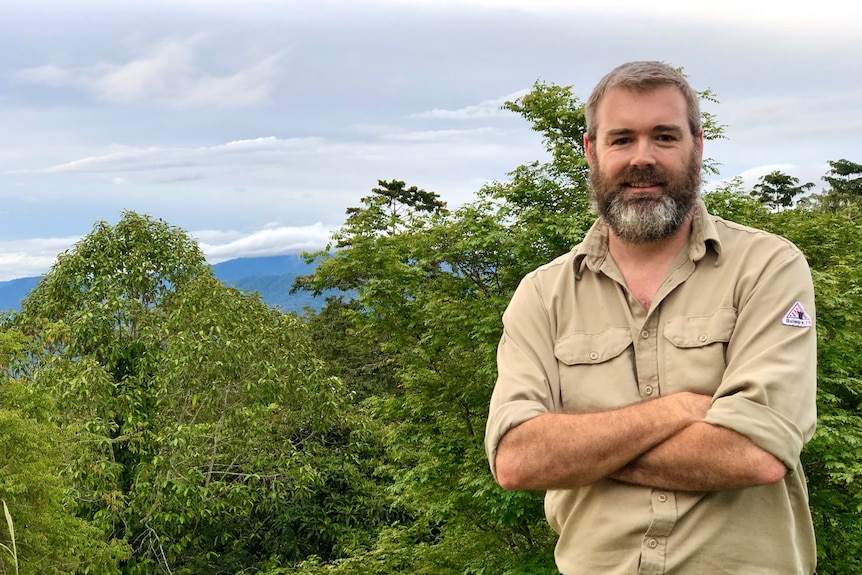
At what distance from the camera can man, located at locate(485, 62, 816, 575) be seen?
1.81 metres

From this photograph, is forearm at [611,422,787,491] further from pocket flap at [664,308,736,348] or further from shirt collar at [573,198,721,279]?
shirt collar at [573,198,721,279]

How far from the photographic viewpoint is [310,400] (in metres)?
17.3

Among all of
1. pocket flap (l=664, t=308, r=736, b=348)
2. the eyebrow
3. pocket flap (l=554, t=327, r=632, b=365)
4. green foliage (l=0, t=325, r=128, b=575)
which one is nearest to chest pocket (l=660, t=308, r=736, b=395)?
pocket flap (l=664, t=308, r=736, b=348)

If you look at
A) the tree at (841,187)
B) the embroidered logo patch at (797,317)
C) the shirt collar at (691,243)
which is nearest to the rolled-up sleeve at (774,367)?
the embroidered logo patch at (797,317)

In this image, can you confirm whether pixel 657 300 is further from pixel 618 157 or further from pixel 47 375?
pixel 47 375

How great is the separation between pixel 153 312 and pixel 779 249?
16.9 m

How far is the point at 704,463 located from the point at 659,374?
10.0 inches

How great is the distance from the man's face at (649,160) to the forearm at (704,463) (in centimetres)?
51

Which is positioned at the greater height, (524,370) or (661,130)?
(661,130)

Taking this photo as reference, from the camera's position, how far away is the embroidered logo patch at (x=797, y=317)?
1.92m

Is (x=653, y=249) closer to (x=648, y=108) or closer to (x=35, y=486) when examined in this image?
→ (x=648, y=108)

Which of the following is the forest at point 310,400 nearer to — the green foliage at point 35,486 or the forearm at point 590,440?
the green foliage at point 35,486

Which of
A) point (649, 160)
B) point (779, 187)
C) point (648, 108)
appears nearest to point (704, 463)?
point (649, 160)

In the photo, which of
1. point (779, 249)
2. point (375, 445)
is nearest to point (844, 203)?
point (375, 445)
